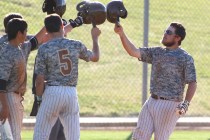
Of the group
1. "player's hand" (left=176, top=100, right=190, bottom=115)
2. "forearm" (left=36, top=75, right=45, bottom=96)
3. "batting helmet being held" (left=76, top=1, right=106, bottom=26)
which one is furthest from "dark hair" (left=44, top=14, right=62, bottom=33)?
"player's hand" (left=176, top=100, right=190, bottom=115)

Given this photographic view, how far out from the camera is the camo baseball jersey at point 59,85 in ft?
30.1

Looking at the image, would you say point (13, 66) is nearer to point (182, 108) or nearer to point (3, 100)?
point (3, 100)

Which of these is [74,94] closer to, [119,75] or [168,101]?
[168,101]

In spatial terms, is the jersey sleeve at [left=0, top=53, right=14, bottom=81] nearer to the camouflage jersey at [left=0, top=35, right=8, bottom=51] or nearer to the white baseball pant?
the camouflage jersey at [left=0, top=35, right=8, bottom=51]

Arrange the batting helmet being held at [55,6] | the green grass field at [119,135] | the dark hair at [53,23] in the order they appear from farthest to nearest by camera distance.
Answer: the green grass field at [119,135] → the batting helmet being held at [55,6] → the dark hair at [53,23]

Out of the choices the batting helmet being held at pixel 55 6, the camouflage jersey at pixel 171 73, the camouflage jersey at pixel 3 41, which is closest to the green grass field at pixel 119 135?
the batting helmet being held at pixel 55 6

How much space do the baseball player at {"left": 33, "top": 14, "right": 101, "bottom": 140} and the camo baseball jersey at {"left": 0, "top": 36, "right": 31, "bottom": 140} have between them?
0.30 meters

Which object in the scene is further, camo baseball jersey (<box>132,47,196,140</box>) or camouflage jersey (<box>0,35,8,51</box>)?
camo baseball jersey (<box>132,47,196,140</box>)

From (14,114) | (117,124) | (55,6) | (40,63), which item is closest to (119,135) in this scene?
(117,124)

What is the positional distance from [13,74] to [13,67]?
0.11 m

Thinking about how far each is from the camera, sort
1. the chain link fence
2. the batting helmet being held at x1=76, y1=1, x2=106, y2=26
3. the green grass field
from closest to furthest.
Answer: the batting helmet being held at x1=76, y1=1, x2=106, y2=26 → the green grass field → the chain link fence

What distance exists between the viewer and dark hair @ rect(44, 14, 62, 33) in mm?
9273

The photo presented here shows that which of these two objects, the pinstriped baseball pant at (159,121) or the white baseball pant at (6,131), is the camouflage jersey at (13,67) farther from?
the pinstriped baseball pant at (159,121)

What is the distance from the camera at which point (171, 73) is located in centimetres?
995
